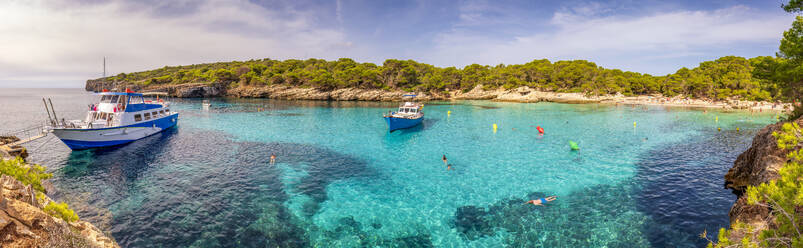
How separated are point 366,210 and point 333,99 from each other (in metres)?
86.3

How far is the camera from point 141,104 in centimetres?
3134

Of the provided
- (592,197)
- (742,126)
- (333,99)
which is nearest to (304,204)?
(592,197)

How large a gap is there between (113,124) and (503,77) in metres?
107

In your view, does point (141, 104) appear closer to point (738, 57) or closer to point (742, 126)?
point (742, 126)

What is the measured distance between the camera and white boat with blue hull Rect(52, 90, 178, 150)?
24469mm

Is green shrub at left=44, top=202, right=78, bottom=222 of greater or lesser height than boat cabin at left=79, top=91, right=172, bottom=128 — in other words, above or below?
below

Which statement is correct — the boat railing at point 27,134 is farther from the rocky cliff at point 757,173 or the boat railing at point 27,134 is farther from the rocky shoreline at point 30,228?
the rocky cliff at point 757,173

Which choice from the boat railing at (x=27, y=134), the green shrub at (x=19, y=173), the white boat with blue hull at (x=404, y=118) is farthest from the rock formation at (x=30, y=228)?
the white boat with blue hull at (x=404, y=118)

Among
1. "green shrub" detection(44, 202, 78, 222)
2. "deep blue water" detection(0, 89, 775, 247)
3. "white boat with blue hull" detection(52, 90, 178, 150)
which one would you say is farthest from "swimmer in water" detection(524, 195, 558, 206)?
"white boat with blue hull" detection(52, 90, 178, 150)

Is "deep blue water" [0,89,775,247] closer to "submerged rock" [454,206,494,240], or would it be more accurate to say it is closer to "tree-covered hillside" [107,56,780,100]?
"submerged rock" [454,206,494,240]

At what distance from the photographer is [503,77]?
110312mm

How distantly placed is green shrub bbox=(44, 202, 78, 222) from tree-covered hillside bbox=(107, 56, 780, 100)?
95.0 metres

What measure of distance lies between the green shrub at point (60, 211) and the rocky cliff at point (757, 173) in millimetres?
17124

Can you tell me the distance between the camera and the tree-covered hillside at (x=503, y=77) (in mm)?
85375
